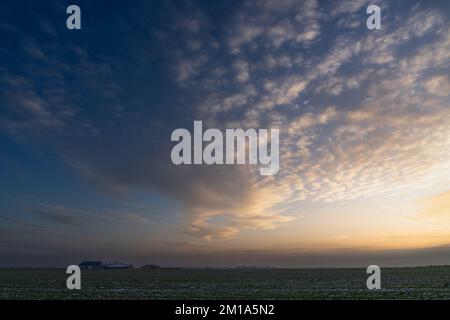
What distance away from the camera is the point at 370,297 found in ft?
105
